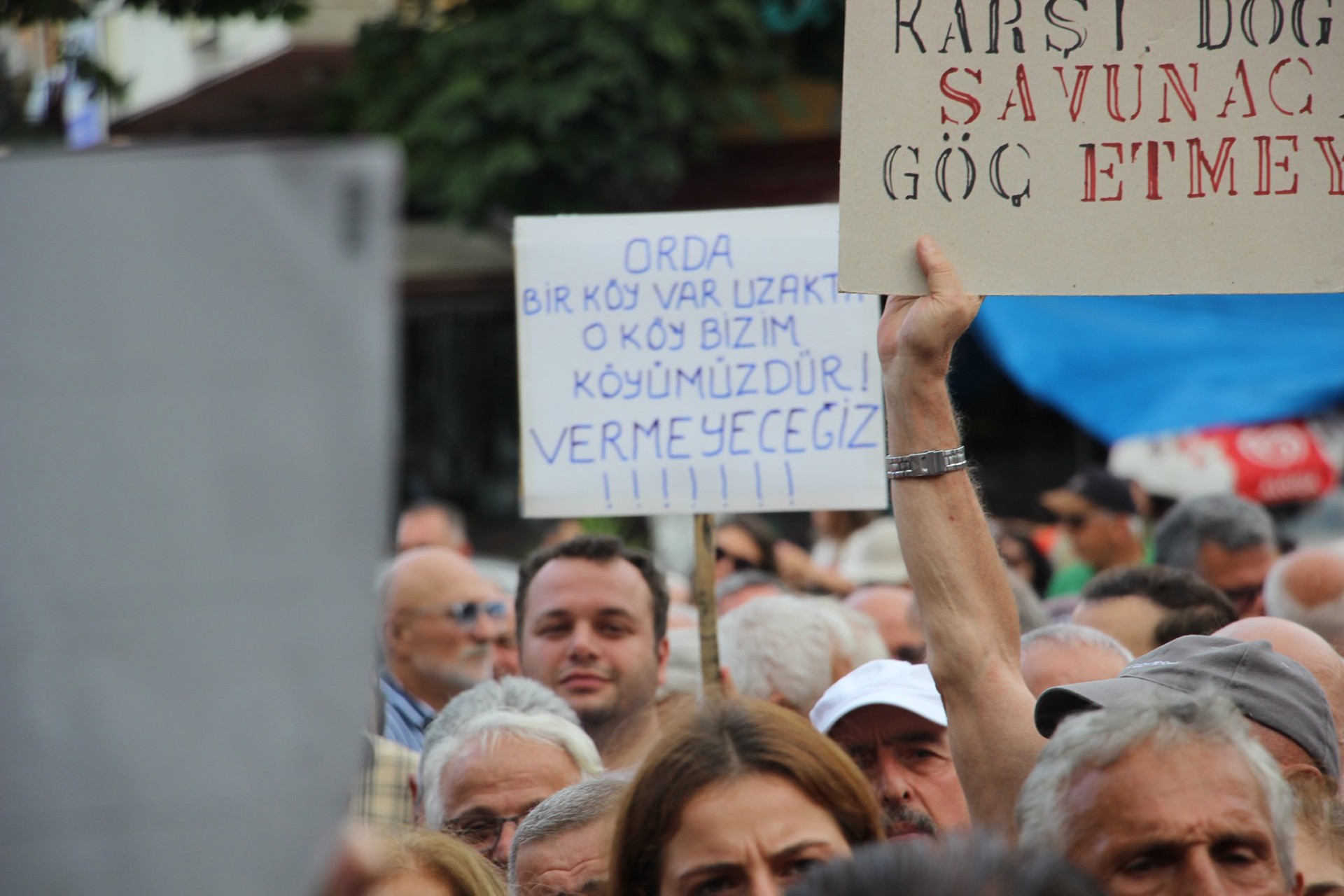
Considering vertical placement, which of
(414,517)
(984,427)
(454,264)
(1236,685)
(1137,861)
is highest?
(454,264)

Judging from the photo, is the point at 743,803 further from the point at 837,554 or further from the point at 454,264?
the point at 454,264

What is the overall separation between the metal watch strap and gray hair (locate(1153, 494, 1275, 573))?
10.1 feet

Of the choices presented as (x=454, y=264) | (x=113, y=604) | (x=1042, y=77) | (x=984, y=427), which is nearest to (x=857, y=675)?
(x=1042, y=77)

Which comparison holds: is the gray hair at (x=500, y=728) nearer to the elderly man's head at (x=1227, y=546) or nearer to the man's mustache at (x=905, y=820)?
the man's mustache at (x=905, y=820)

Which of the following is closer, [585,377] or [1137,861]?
[1137,861]

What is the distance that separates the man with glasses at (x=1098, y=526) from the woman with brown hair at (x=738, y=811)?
520 centimetres

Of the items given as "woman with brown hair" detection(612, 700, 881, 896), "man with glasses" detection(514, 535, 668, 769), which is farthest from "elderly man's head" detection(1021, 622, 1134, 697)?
"woman with brown hair" detection(612, 700, 881, 896)

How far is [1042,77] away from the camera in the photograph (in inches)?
105

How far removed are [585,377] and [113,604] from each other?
8.77 ft

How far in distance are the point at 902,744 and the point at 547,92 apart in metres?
7.22

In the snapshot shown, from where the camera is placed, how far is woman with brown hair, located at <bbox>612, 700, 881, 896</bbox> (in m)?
2.09

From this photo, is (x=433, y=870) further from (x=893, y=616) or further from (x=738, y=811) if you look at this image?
(x=893, y=616)

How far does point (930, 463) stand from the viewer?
238 centimetres

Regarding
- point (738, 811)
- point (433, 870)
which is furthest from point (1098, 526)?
point (738, 811)
